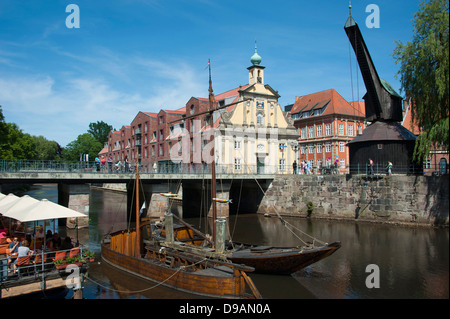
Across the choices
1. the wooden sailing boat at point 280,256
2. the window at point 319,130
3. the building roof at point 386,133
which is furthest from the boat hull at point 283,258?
the window at point 319,130

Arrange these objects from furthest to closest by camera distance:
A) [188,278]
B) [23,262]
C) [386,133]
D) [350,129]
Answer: [350,129]
[386,133]
[188,278]
[23,262]

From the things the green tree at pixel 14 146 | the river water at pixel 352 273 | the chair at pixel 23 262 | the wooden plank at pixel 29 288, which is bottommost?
the river water at pixel 352 273

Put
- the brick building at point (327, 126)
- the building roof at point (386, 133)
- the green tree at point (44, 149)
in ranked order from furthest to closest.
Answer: the green tree at point (44, 149)
the brick building at point (327, 126)
the building roof at point (386, 133)

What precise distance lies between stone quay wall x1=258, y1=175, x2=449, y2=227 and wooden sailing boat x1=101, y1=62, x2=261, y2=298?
13.2 metres

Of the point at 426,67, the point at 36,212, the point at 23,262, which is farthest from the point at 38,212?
the point at 426,67

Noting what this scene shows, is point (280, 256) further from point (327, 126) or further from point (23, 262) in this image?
point (327, 126)

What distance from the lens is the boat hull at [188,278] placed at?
45.5ft

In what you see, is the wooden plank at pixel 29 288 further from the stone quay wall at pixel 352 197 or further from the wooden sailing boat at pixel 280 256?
the stone quay wall at pixel 352 197

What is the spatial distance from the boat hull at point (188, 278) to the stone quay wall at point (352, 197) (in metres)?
14.3

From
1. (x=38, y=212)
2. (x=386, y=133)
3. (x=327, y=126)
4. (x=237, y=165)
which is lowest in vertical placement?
(x=38, y=212)

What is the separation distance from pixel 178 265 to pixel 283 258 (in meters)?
4.99

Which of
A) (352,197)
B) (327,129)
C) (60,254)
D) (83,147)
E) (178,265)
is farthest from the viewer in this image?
(83,147)

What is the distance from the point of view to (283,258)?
54.3 ft
